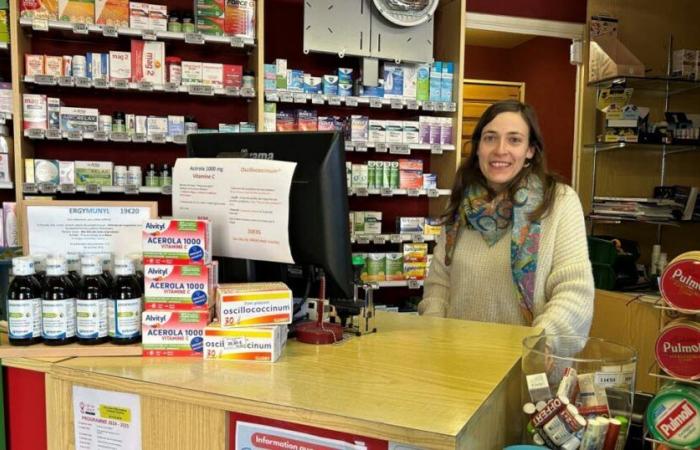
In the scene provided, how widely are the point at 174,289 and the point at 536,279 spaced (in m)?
1.26

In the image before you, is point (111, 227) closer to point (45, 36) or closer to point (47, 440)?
point (47, 440)

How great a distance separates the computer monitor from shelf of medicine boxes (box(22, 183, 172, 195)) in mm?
2142

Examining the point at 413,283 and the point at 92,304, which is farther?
the point at 413,283

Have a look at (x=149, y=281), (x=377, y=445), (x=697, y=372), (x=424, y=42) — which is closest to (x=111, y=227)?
(x=149, y=281)

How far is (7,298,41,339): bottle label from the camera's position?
1.21 metres

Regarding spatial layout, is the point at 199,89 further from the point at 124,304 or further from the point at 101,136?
the point at 124,304

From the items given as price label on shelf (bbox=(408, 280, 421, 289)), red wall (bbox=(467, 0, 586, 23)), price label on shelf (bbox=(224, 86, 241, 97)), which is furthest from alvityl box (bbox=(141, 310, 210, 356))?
red wall (bbox=(467, 0, 586, 23))

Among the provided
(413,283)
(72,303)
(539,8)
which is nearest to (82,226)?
(72,303)

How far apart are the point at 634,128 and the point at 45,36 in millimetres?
4120

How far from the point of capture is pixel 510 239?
2061mm

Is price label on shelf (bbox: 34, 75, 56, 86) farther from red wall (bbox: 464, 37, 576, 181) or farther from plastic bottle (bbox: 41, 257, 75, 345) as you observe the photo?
red wall (bbox: 464, 37, 576, 181)

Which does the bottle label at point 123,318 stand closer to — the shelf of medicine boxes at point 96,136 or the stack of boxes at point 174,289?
the stack of boxes at point 174,289

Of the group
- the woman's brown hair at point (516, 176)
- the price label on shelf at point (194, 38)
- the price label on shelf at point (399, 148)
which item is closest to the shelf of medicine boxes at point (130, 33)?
the price label on shelf at point (194, 38)

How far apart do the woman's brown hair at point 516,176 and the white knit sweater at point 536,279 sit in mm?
41
